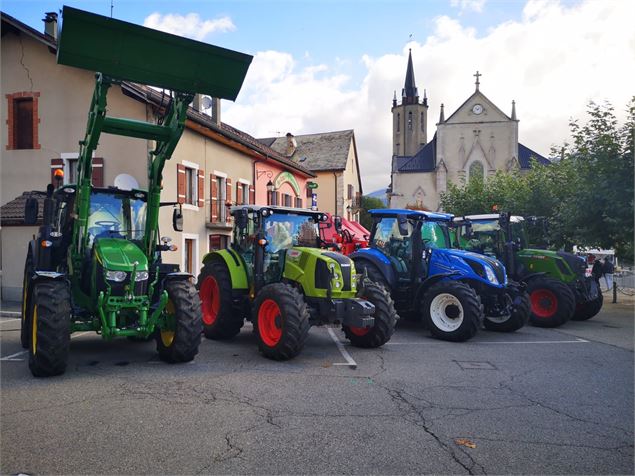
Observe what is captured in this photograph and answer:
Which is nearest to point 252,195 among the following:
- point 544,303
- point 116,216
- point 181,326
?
point 544,303

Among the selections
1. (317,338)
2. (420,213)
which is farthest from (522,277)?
(317,338)

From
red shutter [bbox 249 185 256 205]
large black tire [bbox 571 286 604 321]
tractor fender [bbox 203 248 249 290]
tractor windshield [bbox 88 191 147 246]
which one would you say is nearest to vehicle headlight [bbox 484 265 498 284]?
large black tire [bbox 571 286 604 321]

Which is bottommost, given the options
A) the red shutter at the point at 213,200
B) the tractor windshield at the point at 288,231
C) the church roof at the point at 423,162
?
the tractor windshield at the point at 288,231

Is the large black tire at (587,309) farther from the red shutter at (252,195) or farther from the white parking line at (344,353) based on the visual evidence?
the red shutter at (252,195)

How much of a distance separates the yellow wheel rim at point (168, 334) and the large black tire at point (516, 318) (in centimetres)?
655

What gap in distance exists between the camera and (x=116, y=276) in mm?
6824

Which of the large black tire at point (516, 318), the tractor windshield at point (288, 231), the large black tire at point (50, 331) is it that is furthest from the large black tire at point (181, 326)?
the large black tire at point (516, 318)

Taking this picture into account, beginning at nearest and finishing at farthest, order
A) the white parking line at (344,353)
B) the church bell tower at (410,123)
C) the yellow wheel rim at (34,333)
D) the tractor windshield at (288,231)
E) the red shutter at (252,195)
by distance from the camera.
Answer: the yellow wheel rim at (34,333), the white parking line at (344,353), the tractor windshield at (288,231), the red shutter at (252,195), the church bell tower at (410,123)

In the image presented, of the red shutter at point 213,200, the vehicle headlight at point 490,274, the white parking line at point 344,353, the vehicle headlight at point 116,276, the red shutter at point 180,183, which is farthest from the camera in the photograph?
the red shutter at point 213,200

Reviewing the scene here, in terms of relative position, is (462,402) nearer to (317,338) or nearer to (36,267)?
(317,338)

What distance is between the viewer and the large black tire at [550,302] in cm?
1169

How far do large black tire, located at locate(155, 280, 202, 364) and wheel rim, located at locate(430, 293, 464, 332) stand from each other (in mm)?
4531

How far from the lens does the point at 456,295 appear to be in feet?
31.1

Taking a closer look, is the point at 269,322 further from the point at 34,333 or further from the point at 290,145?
the point at 290,145
